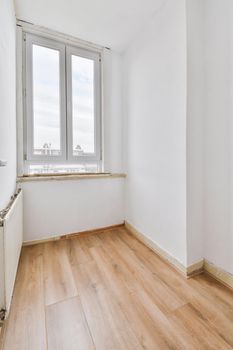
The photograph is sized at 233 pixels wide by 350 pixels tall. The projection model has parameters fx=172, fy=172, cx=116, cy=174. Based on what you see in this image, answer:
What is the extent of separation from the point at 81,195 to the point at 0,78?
1484 millimetres

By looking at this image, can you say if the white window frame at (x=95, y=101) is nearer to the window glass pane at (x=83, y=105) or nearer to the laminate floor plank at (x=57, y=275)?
the window glass pane at (x=83, y=105)

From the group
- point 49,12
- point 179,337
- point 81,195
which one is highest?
point 49,12

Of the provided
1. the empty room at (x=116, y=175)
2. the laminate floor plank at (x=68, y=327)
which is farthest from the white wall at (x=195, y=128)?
the laminate floor plank at (x=68, y=327)

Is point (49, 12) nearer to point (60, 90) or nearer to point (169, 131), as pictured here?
point (60, 90)

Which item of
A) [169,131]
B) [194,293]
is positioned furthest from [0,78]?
[194,293]

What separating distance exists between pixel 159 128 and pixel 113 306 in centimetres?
158

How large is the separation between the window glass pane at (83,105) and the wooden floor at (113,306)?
1458 mm

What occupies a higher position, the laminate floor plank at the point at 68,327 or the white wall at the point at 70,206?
the white wall at the point at 70,206

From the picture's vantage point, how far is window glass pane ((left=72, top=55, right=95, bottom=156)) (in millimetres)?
2375

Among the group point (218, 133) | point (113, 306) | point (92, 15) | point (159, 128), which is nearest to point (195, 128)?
point (218, 133)

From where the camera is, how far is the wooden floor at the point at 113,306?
36.7 inches

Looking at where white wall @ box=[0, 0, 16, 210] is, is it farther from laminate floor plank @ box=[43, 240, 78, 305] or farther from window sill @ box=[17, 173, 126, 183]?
laminate floor plank @ box=[43, 240, 78, 305]

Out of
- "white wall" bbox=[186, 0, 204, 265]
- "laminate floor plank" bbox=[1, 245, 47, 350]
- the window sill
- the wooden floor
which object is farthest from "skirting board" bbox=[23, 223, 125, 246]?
"white wall" bbox=[186, 0, 204, 265]

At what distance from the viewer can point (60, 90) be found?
2271 millimetres
